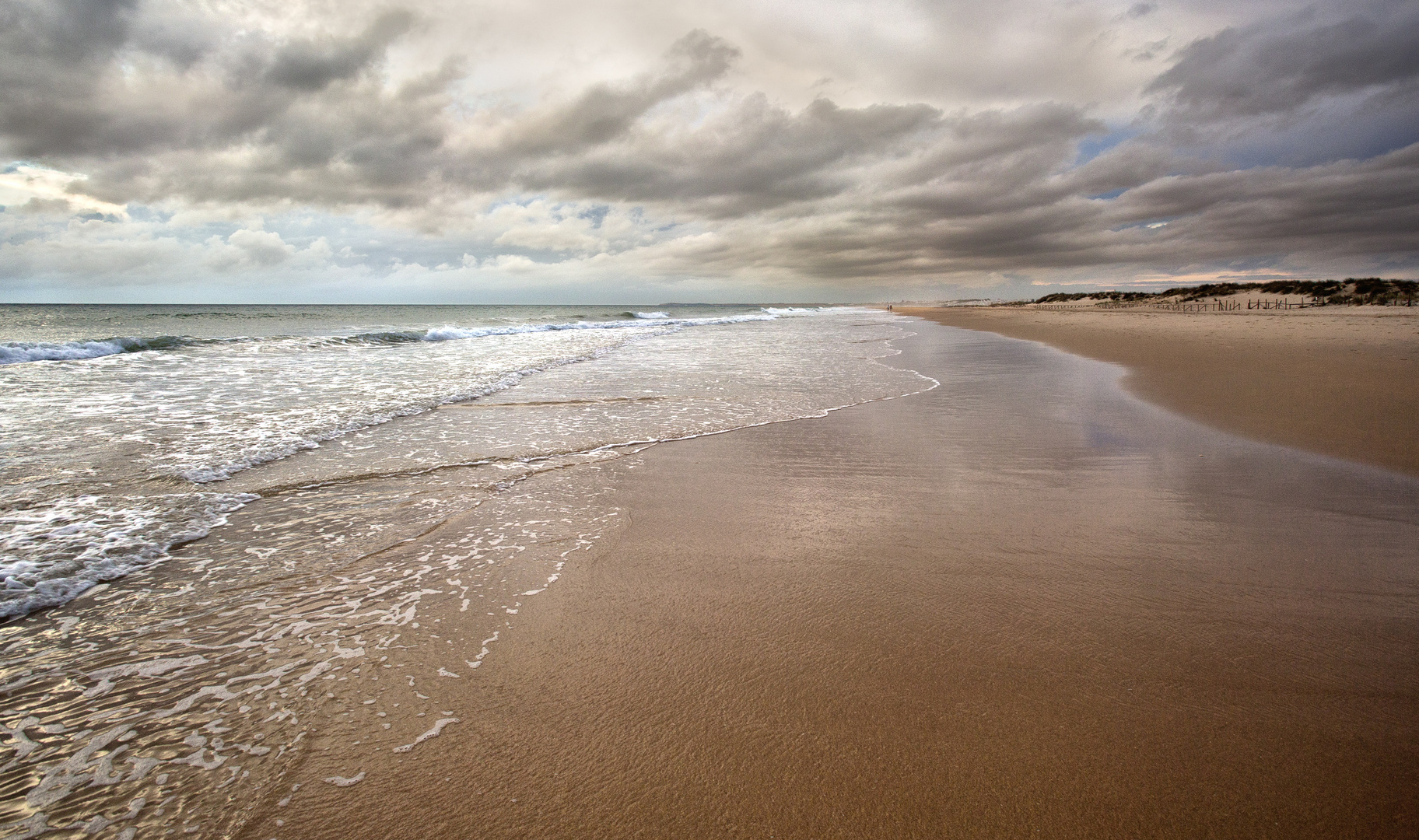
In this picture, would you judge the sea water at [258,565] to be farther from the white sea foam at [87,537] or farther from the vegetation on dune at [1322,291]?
the vegetation on dune at [1322,291]

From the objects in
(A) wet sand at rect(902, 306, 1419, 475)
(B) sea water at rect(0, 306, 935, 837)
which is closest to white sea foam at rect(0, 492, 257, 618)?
(B) sea water at rect(0, 306, 935, 837)

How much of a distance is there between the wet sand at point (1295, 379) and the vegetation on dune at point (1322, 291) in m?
16.4

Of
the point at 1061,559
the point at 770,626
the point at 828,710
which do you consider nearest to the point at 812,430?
the point at 1061,559

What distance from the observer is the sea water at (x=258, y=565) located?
202cm

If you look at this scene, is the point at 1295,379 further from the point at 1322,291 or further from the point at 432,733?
the point at 1322,291

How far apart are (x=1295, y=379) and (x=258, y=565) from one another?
13560 mm

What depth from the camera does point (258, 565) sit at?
3.44 metres

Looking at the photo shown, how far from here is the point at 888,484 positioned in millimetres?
4859

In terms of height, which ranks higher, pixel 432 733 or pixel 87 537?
pixel 87 537

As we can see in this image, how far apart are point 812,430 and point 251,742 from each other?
18.7ft

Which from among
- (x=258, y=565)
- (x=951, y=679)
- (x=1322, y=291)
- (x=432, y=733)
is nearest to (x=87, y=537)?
(x=258, y=565)

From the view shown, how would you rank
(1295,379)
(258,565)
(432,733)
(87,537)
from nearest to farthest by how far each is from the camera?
(432,733), (258,565), (87,537), (1295,379)

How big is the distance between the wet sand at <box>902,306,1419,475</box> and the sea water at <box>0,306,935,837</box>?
4425mm

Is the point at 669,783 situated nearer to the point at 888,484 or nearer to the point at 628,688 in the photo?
the point at 628,688
